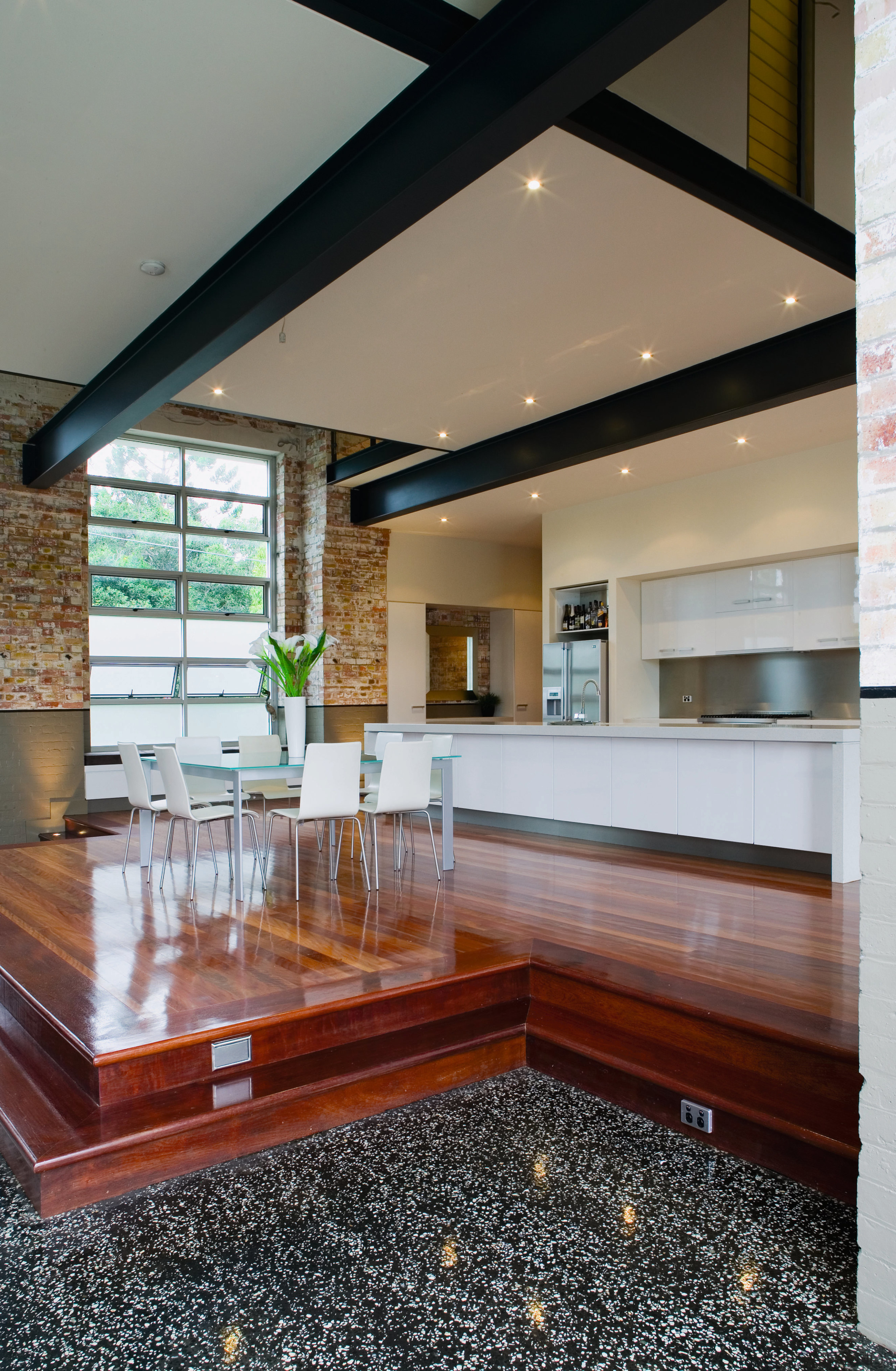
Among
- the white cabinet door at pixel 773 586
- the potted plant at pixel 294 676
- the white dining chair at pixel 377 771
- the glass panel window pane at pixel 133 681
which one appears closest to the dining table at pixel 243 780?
the potted plant at pixel 294 676

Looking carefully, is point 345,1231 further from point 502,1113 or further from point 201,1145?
point 502,1113

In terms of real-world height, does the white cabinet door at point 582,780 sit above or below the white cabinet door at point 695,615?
below

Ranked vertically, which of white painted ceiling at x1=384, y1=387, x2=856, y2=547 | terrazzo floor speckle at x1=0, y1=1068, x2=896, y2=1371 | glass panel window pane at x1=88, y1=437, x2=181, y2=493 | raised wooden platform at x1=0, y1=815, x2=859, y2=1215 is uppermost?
glass panel window pane at x1=88, y1=437, x2=181, y2=493

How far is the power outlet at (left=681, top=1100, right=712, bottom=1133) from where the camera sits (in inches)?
108

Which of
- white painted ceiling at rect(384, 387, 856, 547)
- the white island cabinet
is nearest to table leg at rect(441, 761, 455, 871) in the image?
the white island cabinet

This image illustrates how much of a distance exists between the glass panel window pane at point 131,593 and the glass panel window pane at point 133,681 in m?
0.22

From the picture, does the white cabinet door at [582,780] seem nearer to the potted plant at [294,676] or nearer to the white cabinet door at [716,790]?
the white cabinet door at [716,790]

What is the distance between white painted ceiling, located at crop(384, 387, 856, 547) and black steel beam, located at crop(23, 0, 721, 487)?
3.14 meters

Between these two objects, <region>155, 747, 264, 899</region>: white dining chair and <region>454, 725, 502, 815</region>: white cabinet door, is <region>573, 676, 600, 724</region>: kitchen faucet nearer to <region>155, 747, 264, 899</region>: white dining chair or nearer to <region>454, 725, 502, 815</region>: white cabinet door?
<region>454, 725, 502, 815</region>: white cabinet door

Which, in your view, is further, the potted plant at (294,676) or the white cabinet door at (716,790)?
the potted plant at (294,676)

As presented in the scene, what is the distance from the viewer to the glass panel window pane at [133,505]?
349 inches

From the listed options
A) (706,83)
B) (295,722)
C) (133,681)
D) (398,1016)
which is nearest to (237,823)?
(295,722)

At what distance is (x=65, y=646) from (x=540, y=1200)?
7011mm

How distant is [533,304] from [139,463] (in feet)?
18.9
